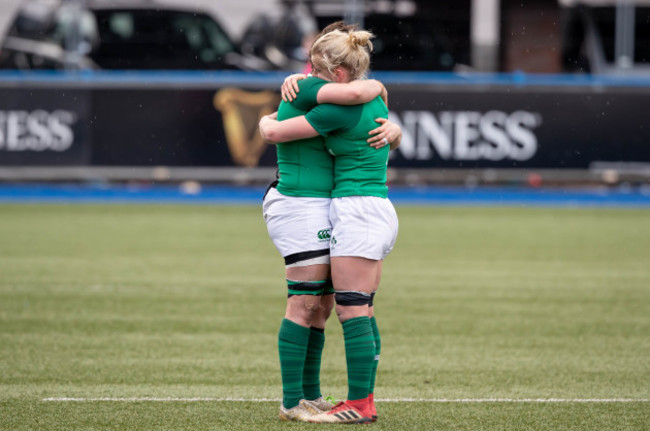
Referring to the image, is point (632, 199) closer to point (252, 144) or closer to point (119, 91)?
point (252, 144)

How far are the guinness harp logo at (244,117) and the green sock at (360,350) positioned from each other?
12.7 meters

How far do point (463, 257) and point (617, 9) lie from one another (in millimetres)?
9011

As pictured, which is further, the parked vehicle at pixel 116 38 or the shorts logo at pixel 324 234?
Result: the parked vehicle at pixel 116 38

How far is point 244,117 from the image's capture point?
17453 mm

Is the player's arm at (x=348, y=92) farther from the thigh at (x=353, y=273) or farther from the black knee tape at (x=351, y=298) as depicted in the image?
the black knee tape at (x=351, y=298)

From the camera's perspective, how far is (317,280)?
4828mm

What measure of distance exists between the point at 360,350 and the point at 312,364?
0.36 m

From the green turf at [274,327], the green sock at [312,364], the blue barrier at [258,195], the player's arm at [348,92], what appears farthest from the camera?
the blue barrier at [258,195]

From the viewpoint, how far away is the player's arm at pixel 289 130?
185 inches

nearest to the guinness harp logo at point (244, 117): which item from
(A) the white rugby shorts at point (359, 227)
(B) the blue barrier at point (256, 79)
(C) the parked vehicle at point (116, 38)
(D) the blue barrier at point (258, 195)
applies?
(B) the blue barrier at point (256, 79)

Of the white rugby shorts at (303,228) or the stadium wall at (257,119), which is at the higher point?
the white rugby shorts at (303,228)

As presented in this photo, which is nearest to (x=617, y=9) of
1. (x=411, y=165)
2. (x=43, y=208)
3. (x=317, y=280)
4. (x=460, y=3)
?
(x=460, y=3)

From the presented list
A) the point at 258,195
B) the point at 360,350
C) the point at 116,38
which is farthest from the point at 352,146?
the point at 116,38

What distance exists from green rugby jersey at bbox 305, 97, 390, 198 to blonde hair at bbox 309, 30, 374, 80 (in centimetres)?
16
